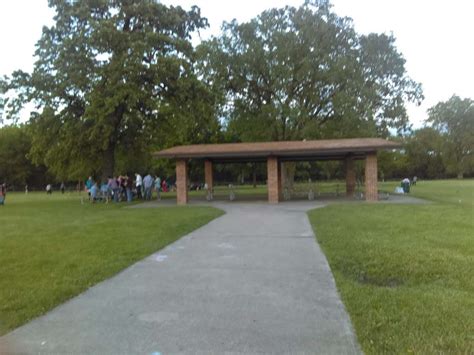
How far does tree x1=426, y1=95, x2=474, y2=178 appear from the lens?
75312 mm

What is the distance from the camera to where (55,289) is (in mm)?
5543

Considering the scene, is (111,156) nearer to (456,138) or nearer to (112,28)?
(112,28)

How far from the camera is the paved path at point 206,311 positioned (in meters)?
3.74

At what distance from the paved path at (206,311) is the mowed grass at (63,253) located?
342mm

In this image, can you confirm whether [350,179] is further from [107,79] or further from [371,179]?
[107,79]

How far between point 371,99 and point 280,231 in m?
21.9

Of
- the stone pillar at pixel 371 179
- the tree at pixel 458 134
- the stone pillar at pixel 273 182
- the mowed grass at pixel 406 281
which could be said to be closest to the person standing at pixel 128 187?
the stone pillar at pixel 273 182

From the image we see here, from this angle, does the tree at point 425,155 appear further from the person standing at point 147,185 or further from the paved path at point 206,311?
the paved path at point 206,311

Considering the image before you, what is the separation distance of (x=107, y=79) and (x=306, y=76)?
49.1ft

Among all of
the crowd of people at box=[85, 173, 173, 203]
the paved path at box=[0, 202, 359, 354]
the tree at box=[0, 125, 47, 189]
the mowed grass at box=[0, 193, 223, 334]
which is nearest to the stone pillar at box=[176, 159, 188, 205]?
the crowd of people at box=[85, 173, 173, 203]

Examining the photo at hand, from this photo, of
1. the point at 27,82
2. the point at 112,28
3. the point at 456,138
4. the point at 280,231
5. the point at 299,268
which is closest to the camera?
the point at 299,268

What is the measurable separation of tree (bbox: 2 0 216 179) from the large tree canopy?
5785 millimetres

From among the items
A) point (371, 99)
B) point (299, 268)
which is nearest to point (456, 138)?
point (371, 99)

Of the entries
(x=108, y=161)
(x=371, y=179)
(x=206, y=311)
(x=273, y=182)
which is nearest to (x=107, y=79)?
(x=108, y=161)
